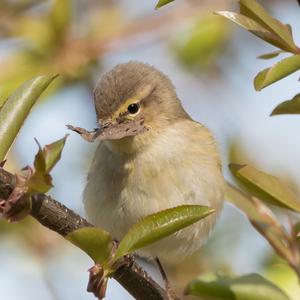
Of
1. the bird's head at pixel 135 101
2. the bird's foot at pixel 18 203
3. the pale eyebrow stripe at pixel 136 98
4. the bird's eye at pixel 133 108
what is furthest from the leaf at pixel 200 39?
the bird's foot at pixel 18 203

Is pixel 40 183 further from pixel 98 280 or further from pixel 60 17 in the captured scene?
pixel 60 17

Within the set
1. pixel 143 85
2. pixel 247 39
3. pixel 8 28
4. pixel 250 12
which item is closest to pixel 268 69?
pixel 250 12

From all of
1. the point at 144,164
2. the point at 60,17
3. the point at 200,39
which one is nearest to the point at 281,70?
the point at 144,164

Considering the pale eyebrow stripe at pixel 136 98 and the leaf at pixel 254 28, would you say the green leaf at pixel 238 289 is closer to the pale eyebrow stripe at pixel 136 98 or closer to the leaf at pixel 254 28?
the leaf at pixel 254 28

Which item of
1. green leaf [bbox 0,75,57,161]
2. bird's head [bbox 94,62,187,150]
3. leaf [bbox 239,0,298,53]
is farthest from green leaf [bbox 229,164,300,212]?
bird's head [bbox 94,62,187,150]

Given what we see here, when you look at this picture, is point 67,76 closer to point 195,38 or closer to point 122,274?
point 195,38

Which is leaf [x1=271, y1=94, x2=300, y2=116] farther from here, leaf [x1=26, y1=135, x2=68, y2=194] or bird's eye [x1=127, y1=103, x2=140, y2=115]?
bird's eye [x1=127, y1=103, x2=140, y2=115]
